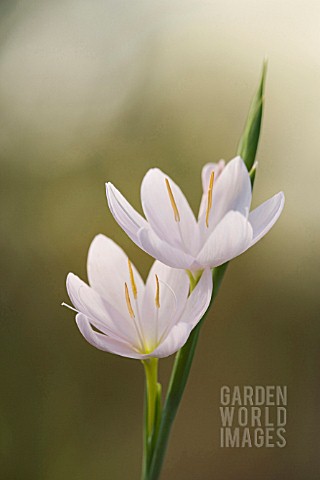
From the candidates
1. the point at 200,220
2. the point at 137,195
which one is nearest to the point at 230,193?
the point at 200,220

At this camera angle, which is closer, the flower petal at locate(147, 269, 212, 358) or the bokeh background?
the flower petal at locate(147, 269, 212, 358)

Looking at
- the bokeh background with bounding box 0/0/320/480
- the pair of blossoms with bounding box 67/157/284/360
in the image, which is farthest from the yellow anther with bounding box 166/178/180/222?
the bokeh background with bounding box 0/0/320/480

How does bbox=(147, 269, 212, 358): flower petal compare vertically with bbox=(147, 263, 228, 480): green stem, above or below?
above

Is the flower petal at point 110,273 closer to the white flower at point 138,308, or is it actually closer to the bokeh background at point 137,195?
the white flower at point 138,308

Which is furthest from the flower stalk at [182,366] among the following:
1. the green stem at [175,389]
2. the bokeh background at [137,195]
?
the bokeh background at [137,195]

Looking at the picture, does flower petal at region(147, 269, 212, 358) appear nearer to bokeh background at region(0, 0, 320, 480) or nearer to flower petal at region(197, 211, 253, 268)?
flower petal at region(197, 211, 253, 268)

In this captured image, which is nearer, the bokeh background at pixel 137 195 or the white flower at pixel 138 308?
the white flower at pixel 138 308
